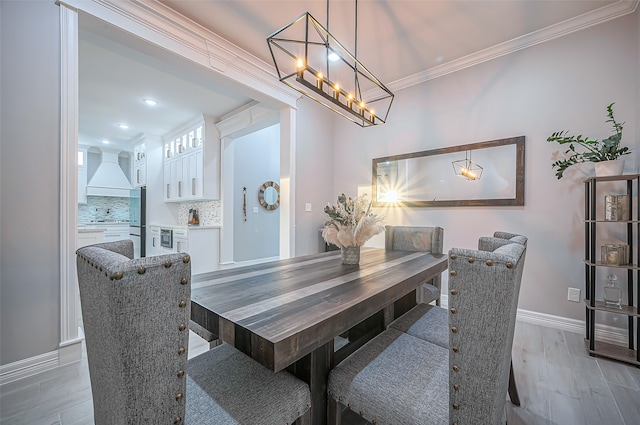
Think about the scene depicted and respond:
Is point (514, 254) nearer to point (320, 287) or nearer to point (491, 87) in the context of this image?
point (320, 287)

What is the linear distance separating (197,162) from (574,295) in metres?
5.27

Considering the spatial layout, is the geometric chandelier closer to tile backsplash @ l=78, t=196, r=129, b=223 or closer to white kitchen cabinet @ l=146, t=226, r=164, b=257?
white kitchen cabinet @ l=146, t=226, r=164, b=257

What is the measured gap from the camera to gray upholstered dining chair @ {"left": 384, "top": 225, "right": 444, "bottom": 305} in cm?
219

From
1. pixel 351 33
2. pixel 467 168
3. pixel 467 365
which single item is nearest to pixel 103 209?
pixel 351 33

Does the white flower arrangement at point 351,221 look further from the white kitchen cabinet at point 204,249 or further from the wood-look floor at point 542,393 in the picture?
the white kitchen cabinet at point 204,249

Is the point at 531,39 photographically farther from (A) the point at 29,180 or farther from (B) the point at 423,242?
(A) the point at 29,180

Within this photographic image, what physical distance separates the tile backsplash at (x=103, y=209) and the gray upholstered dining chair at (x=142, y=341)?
7758 millimetres

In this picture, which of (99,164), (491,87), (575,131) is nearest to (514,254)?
(575,131)

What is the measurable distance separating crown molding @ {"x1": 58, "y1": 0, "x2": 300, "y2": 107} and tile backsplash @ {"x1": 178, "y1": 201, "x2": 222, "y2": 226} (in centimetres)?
249

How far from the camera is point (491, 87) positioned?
282cm

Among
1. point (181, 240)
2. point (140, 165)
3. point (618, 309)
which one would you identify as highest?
point (140, 165)

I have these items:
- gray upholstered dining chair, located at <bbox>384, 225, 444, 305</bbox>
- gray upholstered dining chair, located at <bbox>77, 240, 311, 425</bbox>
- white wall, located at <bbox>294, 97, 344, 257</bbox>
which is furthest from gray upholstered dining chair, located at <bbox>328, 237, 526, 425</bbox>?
white wall, located at <bbox>294, 97, 344, 257</bbox>

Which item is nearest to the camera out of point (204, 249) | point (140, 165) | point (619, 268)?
point (619, 268)

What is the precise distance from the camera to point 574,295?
236 cm
